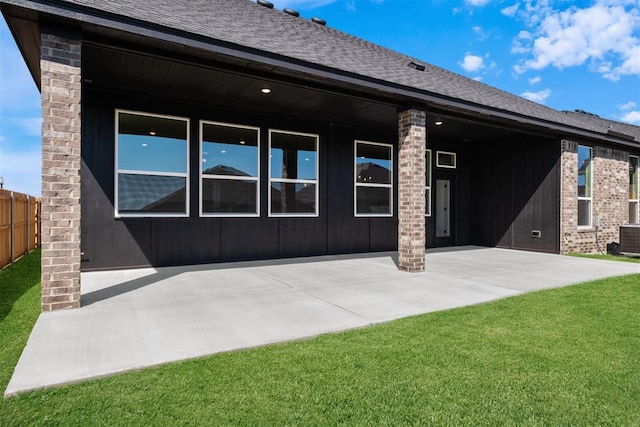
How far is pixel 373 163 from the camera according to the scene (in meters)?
10.0

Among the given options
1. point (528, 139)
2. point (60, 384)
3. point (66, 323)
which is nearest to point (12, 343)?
point (66, 323)

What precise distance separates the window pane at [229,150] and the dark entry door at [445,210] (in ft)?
20.2

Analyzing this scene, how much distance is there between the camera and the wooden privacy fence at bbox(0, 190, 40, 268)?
23.5 feet

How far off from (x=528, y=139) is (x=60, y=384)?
1192cm

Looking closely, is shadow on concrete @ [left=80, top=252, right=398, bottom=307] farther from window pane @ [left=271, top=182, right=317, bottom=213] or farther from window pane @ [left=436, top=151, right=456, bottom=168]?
window pane @ [left=436, top=151, right=456, bottom=168]

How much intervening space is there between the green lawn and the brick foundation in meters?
7.38

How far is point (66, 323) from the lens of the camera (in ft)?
11.8

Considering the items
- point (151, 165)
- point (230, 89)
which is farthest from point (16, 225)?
point (230, 89)

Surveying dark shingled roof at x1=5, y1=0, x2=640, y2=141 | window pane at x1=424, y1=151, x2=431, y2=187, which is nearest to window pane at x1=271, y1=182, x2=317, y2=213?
dark shingled roof at x1=5, y1=0, x2=640, y2=141

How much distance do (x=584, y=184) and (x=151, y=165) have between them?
11916 millimetres

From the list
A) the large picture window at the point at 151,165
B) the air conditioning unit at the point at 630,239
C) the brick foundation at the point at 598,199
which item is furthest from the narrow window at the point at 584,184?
the large picture window at the point at 151,165

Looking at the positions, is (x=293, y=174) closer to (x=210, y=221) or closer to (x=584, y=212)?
(x=210, y=221)

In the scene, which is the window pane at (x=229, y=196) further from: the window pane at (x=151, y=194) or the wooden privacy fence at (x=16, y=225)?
the wooden privacy fence at (x=16, y=225)

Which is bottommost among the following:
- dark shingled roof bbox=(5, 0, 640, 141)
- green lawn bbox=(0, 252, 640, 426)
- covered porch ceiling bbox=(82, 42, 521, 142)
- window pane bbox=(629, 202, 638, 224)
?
green lawn bbox=(0, 252, 640, 426)
